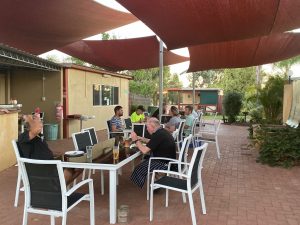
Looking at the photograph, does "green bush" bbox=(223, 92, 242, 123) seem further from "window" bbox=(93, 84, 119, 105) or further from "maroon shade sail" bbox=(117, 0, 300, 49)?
"maroon shade sail" bbox=(117, 0, 300, 49)

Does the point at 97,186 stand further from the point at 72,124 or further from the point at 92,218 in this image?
the point at 72,124

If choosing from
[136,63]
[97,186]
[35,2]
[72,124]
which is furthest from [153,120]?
[136,63]

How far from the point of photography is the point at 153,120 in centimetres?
480

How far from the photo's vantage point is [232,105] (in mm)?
17844

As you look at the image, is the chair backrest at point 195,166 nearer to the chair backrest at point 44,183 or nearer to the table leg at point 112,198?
the table leg at point 112,198

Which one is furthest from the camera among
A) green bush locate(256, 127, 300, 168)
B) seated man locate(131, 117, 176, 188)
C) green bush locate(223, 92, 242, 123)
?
green bush locate(223, 92, 242, 123)

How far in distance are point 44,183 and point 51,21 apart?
6545mm

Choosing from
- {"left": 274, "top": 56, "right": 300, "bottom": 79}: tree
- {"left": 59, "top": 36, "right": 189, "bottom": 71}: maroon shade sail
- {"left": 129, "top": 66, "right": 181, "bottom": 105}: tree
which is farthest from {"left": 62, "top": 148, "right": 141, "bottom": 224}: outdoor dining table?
{"left": 129, "top": 66, "right": 181, "bottom": 105}: tree

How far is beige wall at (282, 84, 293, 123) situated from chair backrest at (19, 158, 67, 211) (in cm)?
912

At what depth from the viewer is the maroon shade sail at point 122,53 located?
39.2 ft

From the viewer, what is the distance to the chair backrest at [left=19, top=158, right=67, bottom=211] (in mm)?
3018

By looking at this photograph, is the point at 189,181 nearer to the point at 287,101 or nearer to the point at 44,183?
the point at 44,183

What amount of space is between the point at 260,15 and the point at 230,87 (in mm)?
23112

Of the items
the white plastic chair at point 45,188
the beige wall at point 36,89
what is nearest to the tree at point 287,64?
the beige wall at point 36,89
